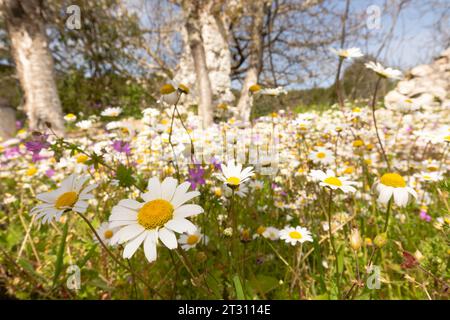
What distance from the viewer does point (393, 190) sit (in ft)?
2.29

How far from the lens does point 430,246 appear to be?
1.20 m

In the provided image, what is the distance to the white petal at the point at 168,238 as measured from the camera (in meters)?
0.49

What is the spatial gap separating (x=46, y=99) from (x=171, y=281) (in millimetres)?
3213

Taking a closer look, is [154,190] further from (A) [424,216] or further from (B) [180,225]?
(A) [424,216]

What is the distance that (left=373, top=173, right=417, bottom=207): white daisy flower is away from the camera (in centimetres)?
68

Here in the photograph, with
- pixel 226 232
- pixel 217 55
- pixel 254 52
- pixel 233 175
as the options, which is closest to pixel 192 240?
pixel 226 232

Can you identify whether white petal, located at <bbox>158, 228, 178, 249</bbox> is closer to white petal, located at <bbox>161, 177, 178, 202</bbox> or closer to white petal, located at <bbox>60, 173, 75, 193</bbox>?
white petal, located at <bbox>161, 177, 178, 202</bbox>

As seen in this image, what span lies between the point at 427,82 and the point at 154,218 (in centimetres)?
767

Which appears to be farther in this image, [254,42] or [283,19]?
[283,19]

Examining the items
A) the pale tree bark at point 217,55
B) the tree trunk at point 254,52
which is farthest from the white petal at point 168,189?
the tree trunk at point 254,52

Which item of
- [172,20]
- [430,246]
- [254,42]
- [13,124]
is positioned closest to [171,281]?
[430,246]

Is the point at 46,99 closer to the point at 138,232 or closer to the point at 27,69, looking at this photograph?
the point at 27,69

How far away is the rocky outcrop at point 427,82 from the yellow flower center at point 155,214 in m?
6.17
